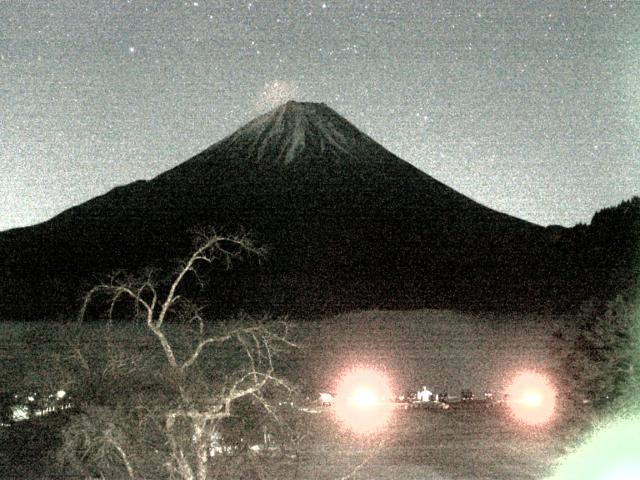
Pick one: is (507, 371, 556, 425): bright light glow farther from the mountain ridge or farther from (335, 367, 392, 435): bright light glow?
the mountain ridge

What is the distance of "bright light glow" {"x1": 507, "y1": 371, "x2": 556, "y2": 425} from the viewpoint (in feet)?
64.6

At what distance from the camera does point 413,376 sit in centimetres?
2933

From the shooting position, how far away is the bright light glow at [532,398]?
19.7 meters

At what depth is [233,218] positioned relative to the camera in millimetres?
60719

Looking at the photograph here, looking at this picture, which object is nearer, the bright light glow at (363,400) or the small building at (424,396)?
the bright light glow at (363,400)

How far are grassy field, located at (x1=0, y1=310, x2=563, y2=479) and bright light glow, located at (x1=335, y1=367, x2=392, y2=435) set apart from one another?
0.45 meters

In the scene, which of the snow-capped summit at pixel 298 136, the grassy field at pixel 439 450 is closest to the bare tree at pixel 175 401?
the grassy field at pixel 439 450

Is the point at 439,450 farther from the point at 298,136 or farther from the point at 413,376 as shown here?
the point at 298,136

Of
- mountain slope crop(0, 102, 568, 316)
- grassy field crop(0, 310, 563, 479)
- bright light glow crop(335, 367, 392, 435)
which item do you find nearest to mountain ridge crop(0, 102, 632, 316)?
mountain slope crop(0, 102, 568, 316)

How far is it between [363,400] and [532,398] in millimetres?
4834

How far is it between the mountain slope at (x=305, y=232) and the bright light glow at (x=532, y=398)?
1876 cm

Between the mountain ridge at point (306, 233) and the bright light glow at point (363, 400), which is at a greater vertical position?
the mountain ridge at point (306, 233)

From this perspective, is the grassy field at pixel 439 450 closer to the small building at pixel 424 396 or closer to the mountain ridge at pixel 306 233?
the small building at pixel 424 396

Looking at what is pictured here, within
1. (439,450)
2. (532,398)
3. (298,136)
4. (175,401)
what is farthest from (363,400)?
(298,136)
